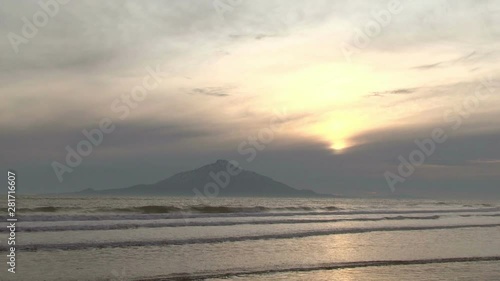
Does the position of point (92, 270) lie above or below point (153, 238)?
below

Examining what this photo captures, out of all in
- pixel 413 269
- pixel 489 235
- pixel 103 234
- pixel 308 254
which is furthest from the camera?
pixel 489 235

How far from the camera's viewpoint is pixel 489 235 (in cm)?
2522

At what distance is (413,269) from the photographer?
14.3 meters

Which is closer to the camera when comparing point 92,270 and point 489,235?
point 92,270

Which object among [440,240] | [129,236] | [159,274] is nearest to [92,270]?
[159,274]

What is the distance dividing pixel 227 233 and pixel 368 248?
27.1 ft

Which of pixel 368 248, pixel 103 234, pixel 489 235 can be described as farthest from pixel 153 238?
pixel 489 235

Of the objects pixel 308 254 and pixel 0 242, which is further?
pixel 0 242

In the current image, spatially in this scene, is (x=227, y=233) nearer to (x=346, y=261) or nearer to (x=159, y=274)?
(x=346, y=261)

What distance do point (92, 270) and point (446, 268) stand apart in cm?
1086

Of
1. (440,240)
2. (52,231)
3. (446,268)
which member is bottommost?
(446,268)

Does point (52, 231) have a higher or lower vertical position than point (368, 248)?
higher

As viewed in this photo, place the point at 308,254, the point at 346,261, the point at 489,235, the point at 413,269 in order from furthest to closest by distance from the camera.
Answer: the point at 489,235 → the point at 308,254 → the point at 346,261 → the point at 413,269

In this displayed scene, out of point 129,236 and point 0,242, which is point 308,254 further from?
point 0,242
